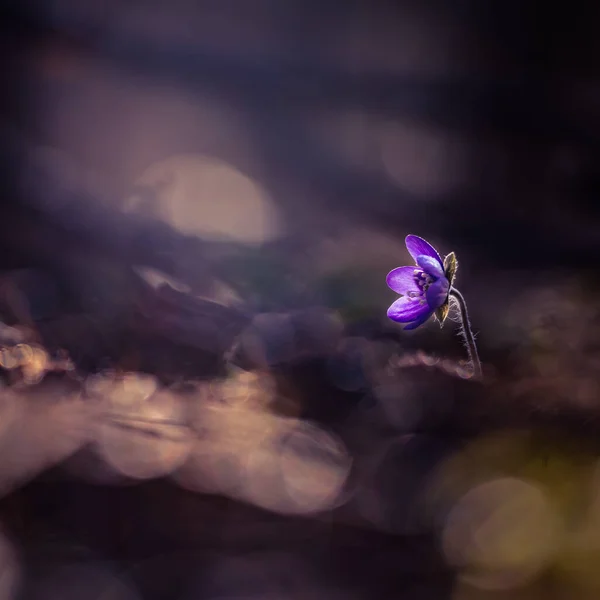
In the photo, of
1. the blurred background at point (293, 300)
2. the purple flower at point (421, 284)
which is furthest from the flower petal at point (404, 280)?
the blurred background at point (293, 300)

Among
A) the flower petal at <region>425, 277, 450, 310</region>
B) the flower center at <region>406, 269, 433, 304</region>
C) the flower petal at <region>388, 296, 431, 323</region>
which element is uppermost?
the flower center at <region>406, 269, 433, 304</region>

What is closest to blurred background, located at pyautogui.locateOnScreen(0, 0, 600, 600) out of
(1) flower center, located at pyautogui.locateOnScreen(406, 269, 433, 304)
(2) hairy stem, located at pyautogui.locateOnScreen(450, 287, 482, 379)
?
(2) hairy stem, located at pyautogui.locateOnScreen(450, 287, 482, 379)

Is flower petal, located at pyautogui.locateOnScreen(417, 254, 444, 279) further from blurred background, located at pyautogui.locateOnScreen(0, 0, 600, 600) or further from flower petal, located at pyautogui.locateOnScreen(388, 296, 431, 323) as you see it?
blurred background, located at pyautogui.locateOnScreen(0, 0, 600, 600)

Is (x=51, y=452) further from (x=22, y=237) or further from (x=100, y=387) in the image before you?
(x=22, y=237)

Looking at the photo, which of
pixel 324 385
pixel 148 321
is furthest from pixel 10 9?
pixel 324 385

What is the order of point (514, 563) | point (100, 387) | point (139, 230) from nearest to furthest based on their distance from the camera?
point (514, 563) < point (100, 387) < point (139, 230)

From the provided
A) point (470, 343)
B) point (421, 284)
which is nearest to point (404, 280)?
point (421, 284)

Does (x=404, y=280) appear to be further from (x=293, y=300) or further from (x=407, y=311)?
(x=293, y=300)

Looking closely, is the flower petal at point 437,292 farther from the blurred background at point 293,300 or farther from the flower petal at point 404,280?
the blurred background at point 293,300

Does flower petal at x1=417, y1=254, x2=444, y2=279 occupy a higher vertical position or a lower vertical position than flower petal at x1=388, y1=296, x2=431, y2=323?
higher
